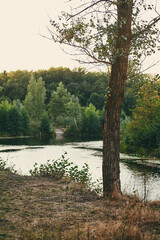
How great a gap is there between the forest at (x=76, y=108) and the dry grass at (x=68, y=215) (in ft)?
4.17

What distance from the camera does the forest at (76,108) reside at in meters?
7.14

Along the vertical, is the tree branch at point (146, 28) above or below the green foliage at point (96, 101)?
below

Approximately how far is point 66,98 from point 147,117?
4595cm

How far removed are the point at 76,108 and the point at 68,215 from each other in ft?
186

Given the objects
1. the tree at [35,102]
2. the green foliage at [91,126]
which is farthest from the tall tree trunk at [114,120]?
the tree at [35,102]

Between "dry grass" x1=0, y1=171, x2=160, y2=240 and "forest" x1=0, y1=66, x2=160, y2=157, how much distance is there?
4.17ft

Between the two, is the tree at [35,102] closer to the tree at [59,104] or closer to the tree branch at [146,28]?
the tree at [59,104]

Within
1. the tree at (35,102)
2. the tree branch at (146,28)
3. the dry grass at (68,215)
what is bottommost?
the dry grass at (68,215)

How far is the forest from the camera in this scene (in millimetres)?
7139

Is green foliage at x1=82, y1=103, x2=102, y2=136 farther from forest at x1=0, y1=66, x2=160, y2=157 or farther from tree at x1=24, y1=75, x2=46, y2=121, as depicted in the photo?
tree at x1=24, y1=75, x2=46, y2=121

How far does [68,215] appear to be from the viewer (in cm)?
498

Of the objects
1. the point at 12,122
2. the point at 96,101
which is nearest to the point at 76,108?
the point at 12,122

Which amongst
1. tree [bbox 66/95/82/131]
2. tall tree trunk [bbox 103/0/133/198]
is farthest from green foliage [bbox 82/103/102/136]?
tall tree trunk [bbox 103/0/133/198]

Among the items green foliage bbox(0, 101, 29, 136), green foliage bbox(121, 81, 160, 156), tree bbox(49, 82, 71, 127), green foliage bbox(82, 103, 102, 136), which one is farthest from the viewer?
tree bbox(49, 82, 71, 127)
